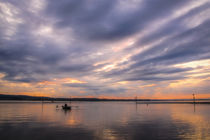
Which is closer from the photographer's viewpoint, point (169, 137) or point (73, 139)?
point (73, 139)

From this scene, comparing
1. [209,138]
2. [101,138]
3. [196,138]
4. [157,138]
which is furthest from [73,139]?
[209,138]

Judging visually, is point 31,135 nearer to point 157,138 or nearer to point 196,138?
point 157,138

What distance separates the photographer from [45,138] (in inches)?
968

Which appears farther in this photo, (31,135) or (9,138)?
(31,135)

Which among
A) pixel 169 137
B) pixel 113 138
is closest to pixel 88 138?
pixel 113 138

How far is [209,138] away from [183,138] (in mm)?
3814

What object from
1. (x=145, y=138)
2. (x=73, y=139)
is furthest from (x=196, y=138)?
(x=73, y=139)

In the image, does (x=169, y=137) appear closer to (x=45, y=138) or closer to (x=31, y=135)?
(x=45, y=138)

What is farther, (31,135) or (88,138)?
(31,135)

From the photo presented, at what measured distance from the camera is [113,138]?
24.7 m

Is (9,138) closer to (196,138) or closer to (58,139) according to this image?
(58,139)

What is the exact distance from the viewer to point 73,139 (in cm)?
2386

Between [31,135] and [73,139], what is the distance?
7.46 metres

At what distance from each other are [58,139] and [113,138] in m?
7.74
